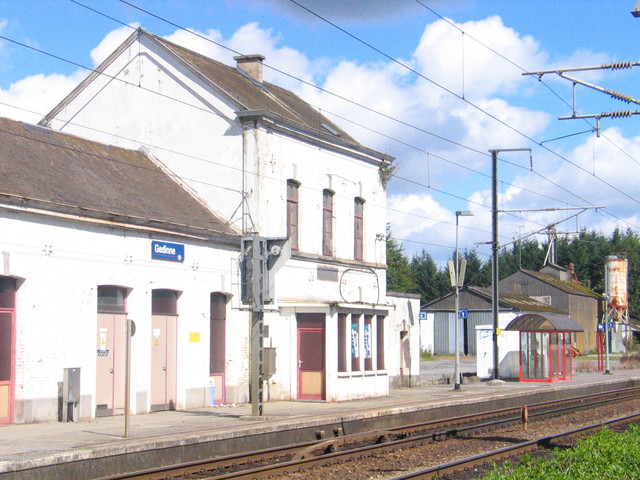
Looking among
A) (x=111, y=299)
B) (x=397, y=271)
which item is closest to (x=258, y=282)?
(x=111, y=299)

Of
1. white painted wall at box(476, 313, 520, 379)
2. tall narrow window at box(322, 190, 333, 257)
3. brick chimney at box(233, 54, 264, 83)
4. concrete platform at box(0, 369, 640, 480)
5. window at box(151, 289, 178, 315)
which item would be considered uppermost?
brick chimney at box(233, 54, 264, 83)

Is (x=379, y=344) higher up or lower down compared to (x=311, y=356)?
higher up

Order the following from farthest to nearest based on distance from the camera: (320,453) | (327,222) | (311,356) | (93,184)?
(327,222), (311,356), (93,184), (320,453)

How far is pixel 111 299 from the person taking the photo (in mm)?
20359

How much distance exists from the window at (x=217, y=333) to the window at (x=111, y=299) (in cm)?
340

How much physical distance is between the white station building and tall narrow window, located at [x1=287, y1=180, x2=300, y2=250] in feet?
0.21

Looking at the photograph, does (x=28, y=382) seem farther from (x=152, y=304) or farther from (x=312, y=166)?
(x=312, y=166)

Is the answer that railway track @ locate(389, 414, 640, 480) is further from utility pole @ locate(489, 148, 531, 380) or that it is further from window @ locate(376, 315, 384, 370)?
utility pole @ locate(489, 148, 531, 380)

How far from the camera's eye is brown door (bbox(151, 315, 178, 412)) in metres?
21.5

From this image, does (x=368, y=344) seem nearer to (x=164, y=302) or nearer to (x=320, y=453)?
(x=164, y=302)

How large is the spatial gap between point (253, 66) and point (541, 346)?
16.7m

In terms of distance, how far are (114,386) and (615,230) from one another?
102563 millimetres

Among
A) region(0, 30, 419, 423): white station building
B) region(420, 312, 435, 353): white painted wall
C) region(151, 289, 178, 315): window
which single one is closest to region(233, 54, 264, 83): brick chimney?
region(0, 30, 419, 423): white station building

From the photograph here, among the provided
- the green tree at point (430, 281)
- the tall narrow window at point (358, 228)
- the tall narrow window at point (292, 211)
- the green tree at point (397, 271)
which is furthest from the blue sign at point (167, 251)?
the green tree at point (430, 281)
